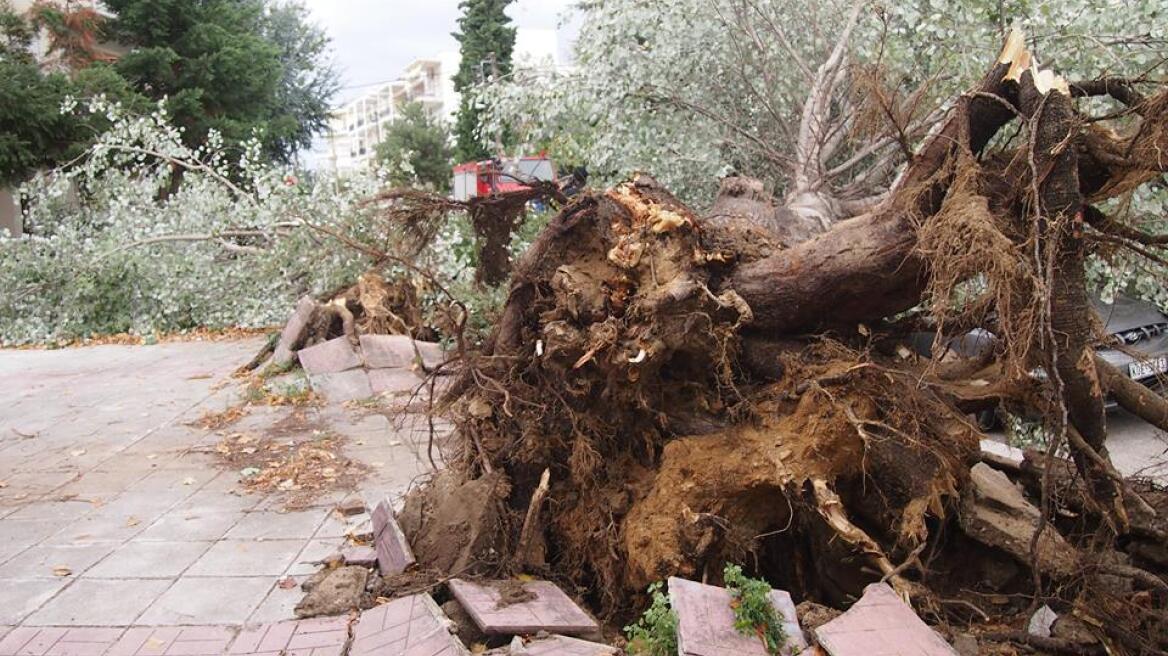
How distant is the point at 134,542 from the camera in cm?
467

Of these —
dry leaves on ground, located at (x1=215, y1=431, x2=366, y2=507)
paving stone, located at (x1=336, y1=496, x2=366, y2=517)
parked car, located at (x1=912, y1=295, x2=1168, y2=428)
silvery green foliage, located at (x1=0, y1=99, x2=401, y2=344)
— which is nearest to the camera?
paving stone, located at (x1=336, y1=496, x2=366, y2=517)

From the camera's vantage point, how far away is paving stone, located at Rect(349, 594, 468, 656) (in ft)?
10.9

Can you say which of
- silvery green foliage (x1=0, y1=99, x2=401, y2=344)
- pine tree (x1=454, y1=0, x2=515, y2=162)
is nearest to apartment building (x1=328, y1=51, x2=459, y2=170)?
pine tree (x1=454, y1=0, x2=515, y2=162)

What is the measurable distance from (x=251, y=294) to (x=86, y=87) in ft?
23.8

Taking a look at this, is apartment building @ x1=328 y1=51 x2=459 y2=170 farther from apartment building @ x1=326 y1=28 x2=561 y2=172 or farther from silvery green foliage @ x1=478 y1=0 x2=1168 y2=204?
silvery green foliage @ x1=478 y1=0 x2=1168 y2=204

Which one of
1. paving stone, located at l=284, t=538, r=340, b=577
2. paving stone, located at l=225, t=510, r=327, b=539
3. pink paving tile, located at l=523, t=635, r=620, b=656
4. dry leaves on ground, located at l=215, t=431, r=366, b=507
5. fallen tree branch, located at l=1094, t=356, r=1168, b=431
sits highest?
fallen tree branch, located at l=1094, t=356, r=1168, b=431

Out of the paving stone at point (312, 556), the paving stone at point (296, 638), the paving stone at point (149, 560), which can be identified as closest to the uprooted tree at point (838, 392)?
the paving stone at point (312, 556)

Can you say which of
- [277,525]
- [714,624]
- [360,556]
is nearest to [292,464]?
[277,525]

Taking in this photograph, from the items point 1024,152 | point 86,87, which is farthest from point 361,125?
point 1024,152

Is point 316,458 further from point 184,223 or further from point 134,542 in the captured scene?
point 184,223

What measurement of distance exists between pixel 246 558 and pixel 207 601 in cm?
51

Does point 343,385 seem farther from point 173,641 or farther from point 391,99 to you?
point 391,99

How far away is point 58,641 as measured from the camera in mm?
3549

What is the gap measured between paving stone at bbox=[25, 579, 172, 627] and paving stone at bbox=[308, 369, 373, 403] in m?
4.00
